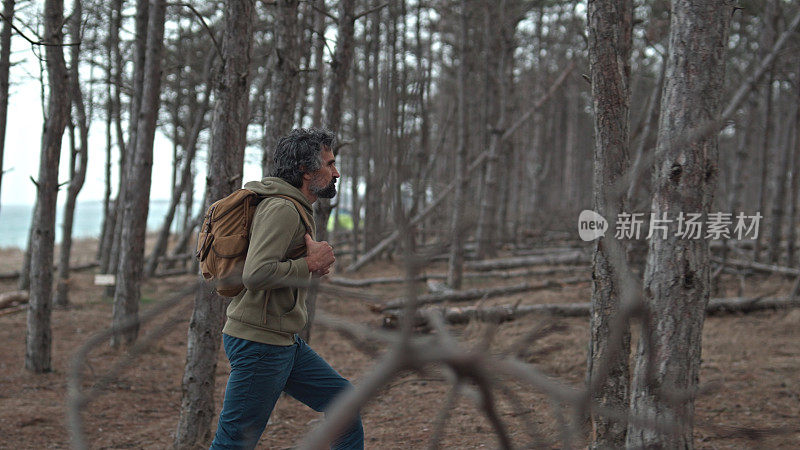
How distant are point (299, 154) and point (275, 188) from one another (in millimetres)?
209

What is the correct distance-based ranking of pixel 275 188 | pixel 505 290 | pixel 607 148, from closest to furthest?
pixel 275 188, pixel 607 148, pixel 505 290

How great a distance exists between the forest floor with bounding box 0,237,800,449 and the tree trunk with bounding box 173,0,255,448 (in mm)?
330

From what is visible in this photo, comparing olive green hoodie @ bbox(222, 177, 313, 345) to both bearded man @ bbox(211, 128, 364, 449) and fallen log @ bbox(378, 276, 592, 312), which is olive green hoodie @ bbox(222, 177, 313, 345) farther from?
fallen log @ bbox(378, 276, 592, 312)

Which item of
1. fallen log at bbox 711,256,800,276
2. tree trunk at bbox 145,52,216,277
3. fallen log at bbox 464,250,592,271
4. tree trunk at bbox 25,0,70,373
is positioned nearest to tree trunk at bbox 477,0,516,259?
fallen log at bbox 464,250,592,271

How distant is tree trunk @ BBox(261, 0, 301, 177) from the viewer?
18.7 feet

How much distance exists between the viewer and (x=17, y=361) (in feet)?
22.4

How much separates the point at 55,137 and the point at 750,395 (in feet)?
22.2

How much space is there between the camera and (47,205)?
6336 millimetres

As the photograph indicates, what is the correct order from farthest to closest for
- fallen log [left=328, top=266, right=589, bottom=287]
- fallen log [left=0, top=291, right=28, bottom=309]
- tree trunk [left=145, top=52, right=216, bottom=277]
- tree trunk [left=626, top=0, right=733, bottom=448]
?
tree trunk [left=145, top=52, right=216, bottom=277]
fallen log [left=328, top=266, right=589, bottom=287]
fallen log [left=0, top=291, right=28, bottom=309]
tree trunk [left=626, top=0, right=733, bottom=448]

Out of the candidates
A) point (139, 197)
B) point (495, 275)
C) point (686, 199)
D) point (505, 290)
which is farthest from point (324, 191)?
point (495, 275)

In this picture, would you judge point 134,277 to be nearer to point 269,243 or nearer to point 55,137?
point 55,137

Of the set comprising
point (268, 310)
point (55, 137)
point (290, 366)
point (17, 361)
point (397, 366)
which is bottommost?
point (17, 361)

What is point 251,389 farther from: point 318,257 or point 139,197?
point 139,197

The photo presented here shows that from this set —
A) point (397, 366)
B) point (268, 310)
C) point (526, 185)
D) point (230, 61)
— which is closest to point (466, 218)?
point (397, 366)
